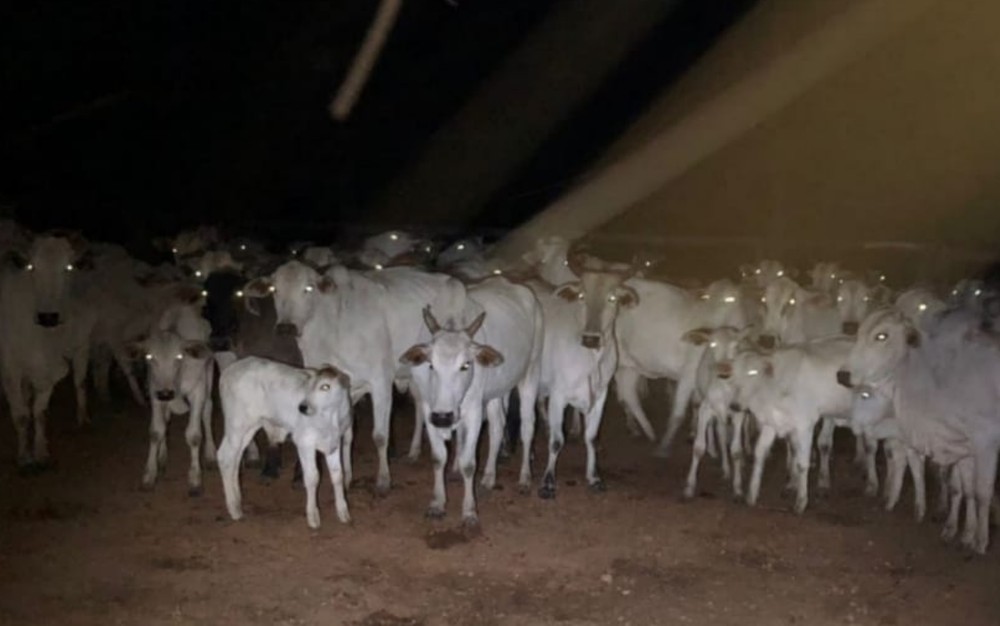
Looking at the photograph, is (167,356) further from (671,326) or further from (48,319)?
(671,326)

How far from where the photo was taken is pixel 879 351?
33.5ft

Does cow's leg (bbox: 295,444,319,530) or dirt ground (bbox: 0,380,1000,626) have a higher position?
cow's leg (bbox: 295,444,319,530)

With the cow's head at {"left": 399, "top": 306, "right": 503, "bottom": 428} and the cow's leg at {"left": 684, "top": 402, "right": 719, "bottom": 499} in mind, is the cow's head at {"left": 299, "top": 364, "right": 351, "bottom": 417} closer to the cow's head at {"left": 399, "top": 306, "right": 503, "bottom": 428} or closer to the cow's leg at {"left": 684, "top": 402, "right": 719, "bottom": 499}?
the cow's head at {"left": 399, "top": 306, "right": 503, "bottom": 428}

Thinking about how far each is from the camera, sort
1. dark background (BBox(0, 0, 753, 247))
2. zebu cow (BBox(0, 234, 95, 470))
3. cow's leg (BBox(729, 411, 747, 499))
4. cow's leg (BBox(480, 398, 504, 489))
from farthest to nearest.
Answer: dark background (BBox(0, 0, 753, 247)) < zebu cow (BBox(0, 234, 95, 470)) < cow's leg (BBox(480, 398, 504, 489)) < cow's leg (BBox(729, 411, 747, 499))

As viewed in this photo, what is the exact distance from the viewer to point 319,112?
30.0m

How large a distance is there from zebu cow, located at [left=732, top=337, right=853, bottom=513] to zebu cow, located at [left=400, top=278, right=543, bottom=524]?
1914 millimetres

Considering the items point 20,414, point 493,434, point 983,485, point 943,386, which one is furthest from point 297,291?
point 983,485

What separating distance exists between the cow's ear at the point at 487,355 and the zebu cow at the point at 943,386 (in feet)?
9.24

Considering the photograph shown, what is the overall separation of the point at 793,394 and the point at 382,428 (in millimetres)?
3530

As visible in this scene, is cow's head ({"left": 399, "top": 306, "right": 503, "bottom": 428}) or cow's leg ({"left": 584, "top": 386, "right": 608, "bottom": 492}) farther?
cow's leg ({"left": 584, "top": 386, "right": 608, "bottom": 492})

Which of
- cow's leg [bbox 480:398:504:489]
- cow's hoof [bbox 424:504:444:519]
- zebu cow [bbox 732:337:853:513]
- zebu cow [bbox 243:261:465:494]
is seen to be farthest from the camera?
cow's leg [bbox 480:398:504:489]

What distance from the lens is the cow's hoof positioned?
9883 millimetres

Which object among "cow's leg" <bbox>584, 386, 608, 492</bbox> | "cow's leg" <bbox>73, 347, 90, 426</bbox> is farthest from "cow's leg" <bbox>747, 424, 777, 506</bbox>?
"cow's leg" <bbox>73, 347, 90, 426</bbox>

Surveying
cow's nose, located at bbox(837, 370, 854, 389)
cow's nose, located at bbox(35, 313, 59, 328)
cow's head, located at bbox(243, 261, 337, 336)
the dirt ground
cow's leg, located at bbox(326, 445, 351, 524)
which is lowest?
the dirt ground
